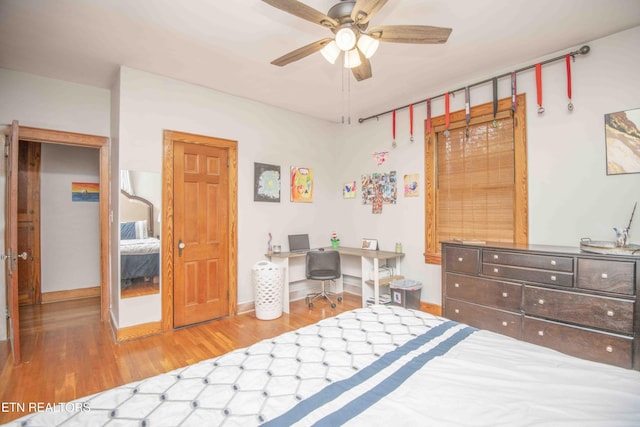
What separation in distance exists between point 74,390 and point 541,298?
369 centimetres

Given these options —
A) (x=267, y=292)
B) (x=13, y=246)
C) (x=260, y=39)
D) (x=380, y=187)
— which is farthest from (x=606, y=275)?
(x=13, y=246)

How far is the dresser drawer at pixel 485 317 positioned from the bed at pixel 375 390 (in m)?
1.43

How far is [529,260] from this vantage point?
256 centimetres

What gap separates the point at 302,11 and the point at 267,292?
292cm

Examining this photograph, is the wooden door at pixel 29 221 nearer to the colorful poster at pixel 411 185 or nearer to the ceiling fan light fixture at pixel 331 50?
the ceiling fan light fixture at pixel 331 50

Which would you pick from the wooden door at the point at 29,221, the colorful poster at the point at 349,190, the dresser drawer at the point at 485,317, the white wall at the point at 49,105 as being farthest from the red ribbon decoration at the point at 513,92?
the wooden door at the point at 29,221

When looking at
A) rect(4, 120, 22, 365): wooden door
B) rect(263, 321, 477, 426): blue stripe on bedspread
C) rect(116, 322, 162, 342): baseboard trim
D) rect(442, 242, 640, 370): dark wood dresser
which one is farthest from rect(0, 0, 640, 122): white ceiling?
rect(116, 322, 162, 342): baseboard trim

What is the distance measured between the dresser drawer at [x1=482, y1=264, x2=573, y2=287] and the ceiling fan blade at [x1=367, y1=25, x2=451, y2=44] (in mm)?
1982

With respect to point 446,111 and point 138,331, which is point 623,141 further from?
point 138,331

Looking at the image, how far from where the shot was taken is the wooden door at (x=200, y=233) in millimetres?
3402

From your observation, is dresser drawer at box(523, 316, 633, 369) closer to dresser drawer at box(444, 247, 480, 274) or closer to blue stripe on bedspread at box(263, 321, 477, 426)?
dresser drawer at box(444, 247, 480, 274)

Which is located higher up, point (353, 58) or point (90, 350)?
point (353, 58)

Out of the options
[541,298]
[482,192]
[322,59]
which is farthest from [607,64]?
[322,59]

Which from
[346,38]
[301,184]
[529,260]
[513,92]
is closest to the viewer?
[346,38]
